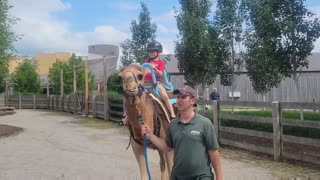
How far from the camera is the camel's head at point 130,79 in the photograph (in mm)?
5465

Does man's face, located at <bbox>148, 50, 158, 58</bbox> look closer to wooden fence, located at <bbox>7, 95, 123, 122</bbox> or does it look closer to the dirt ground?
the dirt ground

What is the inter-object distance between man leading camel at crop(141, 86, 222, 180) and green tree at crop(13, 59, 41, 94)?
154 ft

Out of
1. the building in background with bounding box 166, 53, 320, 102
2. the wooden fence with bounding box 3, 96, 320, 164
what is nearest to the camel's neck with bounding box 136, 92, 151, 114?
the wooden fence with bounding box 3, 96, 320, 164

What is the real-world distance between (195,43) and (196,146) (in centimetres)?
2070

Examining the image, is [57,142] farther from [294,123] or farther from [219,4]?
[219,4]

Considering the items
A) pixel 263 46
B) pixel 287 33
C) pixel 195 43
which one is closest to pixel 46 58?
pixel 195 43

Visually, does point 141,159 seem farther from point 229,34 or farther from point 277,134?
point 229,34

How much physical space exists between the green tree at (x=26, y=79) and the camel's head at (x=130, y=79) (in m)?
45.5

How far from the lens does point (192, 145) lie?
418 cm

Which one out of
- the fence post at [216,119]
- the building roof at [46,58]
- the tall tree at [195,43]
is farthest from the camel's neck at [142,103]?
the building roof at [46,58]

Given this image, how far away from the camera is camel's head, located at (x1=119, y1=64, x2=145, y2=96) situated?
5465 mm

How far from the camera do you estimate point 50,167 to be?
9750 millimetres

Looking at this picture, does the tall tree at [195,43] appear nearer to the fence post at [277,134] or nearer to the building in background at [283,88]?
the fence post at [277,134]

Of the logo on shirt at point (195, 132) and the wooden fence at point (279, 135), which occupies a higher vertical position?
the logo on shirt at point (195, 132)
